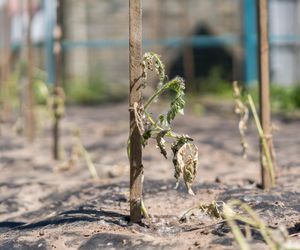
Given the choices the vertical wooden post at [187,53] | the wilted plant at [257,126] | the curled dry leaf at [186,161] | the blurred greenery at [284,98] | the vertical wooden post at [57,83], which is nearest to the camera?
the curled dry leaf at [186,161]

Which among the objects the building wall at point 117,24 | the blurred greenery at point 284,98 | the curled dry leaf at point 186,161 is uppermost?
the building wall at point 117,24

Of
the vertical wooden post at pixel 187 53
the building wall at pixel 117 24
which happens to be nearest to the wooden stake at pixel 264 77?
the vertical wooden post at pixel 187 53

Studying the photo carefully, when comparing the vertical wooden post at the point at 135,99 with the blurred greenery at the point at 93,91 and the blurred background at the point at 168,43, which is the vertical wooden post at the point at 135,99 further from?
the blurred greenery at the point at 93,91

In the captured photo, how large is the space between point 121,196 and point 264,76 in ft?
3.25

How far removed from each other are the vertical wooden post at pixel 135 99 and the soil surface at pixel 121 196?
4.2 inches

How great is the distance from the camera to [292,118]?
9.59 metres

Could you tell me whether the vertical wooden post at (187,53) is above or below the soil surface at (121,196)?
above

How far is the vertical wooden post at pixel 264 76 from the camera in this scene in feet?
13.5

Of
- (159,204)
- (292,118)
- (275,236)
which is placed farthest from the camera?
(292,118)

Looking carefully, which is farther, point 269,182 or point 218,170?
point 218,170

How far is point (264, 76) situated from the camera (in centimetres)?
416

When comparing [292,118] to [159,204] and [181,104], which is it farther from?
[181,104]

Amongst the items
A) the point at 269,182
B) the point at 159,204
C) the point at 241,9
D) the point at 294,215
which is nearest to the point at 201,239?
the point at 294,215

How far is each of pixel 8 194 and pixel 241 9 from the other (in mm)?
9499
